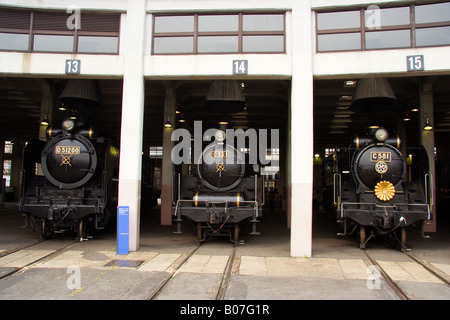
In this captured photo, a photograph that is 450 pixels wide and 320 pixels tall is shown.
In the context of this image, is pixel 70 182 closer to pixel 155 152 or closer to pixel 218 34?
pixel 218 34

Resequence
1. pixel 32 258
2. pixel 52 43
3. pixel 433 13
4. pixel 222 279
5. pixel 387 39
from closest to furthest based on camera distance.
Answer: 1. pixel 222 279
2. pixel 32 258
3. pixel 433 13
4. pixel 387 39
5. pixel 52 43

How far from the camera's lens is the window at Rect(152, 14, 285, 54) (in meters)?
8.81

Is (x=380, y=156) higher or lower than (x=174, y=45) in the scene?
lower

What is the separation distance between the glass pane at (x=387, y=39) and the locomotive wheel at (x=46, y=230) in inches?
393

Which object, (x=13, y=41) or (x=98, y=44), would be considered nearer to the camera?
(x=13, y=41)

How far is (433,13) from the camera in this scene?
837 cm

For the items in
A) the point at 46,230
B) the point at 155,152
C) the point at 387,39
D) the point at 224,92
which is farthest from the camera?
the point at 155,152

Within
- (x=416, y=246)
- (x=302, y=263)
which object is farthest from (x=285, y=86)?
(x=302, y=263)

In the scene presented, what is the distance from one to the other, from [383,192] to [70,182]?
8758 mm

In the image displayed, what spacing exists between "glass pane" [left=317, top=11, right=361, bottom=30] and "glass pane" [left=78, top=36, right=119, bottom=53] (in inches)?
212

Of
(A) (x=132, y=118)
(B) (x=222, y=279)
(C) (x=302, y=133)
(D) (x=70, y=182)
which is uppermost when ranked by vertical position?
(A) (x=132, y=118)

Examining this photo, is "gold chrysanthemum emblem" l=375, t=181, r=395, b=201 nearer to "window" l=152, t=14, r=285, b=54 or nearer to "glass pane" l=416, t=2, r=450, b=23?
"glass pane" l=416, t=2, r=450, b=23

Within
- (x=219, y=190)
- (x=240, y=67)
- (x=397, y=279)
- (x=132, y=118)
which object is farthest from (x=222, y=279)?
(x=240, y=67)

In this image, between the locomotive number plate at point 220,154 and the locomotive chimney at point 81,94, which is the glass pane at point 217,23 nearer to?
the locomotive number plate at point 220,154
